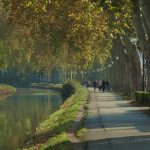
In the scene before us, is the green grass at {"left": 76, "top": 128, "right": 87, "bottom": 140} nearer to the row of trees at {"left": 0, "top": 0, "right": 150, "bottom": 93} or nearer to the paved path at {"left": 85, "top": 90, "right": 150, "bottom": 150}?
the paved path at {"left": 85, "top": 90, "right": 150, "bottom": 150}

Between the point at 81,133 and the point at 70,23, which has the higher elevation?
the point at 70,23

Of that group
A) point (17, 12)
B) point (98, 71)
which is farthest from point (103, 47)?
point (98, 71)

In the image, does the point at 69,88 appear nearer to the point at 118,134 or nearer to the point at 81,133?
the point at 81,133

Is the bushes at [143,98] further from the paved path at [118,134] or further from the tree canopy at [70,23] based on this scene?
the paved path at [118,134]

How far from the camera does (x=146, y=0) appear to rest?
21984 mm

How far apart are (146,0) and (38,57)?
3787cm

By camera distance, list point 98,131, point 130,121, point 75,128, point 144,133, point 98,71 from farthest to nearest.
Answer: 1. point 98,71
2. point 130,121
3. point 75,128
4. point 98,131
5. point 144,133

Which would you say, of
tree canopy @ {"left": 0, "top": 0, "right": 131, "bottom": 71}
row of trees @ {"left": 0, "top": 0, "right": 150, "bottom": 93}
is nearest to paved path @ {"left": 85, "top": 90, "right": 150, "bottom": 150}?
row of trees @ {"left": 0, "top": 0, "right": 150, "bottom": 93}

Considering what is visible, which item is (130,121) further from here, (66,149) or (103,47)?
(103,47)

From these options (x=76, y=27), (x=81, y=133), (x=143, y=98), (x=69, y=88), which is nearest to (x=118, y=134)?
(x=81, y=133)

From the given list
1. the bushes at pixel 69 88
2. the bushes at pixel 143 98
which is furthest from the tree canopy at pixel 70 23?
the bushes at pixel 69 88

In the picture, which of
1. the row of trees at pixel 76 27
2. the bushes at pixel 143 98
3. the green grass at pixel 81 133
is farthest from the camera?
the bushes at pixel 143 98

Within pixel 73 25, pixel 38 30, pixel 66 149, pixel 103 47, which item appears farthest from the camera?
pixel 103 47

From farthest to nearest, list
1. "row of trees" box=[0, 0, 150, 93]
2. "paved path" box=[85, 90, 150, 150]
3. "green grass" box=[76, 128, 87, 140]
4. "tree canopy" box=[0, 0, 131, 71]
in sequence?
1. "tree canopy" box=[0, 0, 131, 71]
2. "row of trees" box=[0, 0, 150, 93]
3. "green grass" box=[76, 128, 87, 140]
4. "paved path" box=[85, 90, 150, 150]
